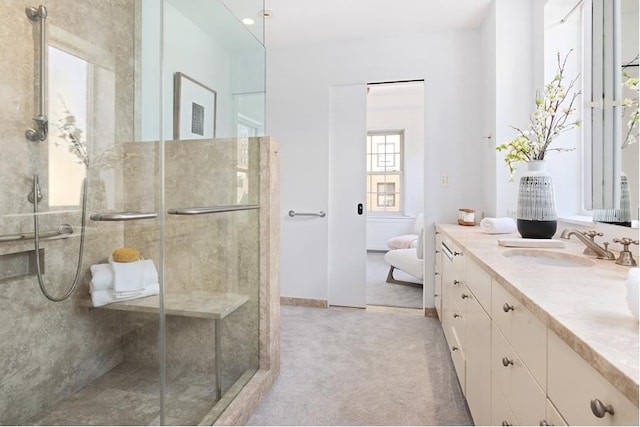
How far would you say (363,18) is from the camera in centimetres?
306

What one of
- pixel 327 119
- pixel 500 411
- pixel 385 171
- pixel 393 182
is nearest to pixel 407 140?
pixel 385 171

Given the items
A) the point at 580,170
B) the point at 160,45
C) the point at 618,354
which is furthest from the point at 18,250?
the point at 580,170

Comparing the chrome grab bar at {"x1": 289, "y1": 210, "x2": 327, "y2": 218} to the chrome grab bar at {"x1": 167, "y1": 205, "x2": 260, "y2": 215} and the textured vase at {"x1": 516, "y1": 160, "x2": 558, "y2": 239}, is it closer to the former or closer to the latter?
the chrome grab bar at {"x1": 167, "y1": 205, "x2": 260, "y2": 215}

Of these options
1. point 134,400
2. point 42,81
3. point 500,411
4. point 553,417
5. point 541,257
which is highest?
point 42,81

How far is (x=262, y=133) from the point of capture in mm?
2252

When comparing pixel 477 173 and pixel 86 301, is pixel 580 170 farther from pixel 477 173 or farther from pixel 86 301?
pixel 86 301

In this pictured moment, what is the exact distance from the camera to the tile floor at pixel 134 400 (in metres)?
1.55

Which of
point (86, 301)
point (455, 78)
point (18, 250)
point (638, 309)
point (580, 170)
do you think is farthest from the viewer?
point (455, 78)

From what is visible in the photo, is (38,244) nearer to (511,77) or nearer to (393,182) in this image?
(511,77)

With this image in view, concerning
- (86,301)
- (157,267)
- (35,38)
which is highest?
(35,38)

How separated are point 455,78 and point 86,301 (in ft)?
10.5

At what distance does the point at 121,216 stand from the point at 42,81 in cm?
68

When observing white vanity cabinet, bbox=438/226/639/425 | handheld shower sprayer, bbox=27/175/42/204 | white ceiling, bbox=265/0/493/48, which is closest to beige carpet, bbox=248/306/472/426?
white vanity cabinet, bbox=438/226/639/425

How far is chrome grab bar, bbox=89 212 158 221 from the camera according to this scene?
1.75 meters
